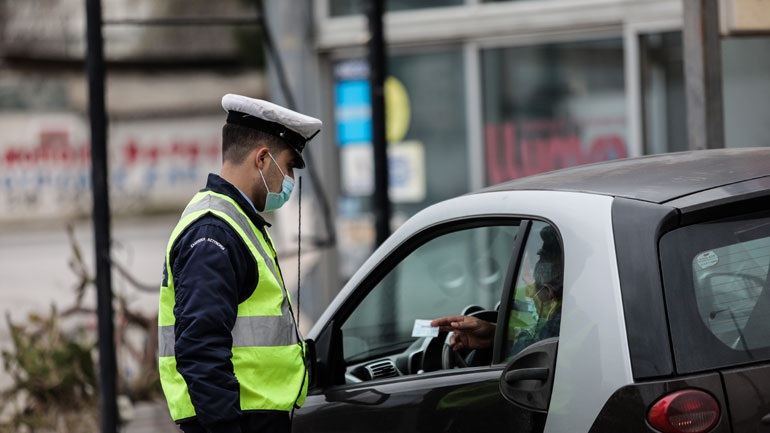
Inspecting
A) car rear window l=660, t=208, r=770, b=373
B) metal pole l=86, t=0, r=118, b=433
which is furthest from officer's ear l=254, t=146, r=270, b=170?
metal pole l=86, t=0, r=118, b=433

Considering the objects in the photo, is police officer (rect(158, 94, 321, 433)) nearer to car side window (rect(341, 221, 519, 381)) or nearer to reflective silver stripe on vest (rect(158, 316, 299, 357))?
reflective silver stripe on vest (rect(158, 316, 299, 357))

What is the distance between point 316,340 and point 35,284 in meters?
5.68

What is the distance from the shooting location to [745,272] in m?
3.09

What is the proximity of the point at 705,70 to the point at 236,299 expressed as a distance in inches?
119

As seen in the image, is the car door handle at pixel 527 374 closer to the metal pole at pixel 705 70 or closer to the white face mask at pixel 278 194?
the white face mask at pixel 278 194

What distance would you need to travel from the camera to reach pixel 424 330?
409 cm

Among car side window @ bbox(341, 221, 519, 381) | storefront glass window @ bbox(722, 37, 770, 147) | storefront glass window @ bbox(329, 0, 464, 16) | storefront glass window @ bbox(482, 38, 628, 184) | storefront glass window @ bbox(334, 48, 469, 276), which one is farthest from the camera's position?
storefront glass window @ bbox(334, 48, 469, 276)

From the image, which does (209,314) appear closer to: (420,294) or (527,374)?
A: (527,374)

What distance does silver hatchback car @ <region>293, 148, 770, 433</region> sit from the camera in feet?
9.65

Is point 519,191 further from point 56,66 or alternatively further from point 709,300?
point 56,66

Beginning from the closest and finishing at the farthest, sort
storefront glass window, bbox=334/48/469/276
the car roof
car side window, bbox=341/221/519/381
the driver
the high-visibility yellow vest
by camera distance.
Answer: the car roof
the driver
the high-visibility yellow vest
car side window, bbox=341/221/519/381
storefront glass window, bbox=334/48/469/276

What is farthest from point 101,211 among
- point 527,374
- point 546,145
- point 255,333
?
point 527,374

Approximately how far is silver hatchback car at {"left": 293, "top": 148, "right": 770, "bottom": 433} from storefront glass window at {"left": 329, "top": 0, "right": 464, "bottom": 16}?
550cm

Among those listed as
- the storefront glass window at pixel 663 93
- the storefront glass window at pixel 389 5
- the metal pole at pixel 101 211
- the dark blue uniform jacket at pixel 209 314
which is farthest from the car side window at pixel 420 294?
the storefront glass window at pixel 389 5
